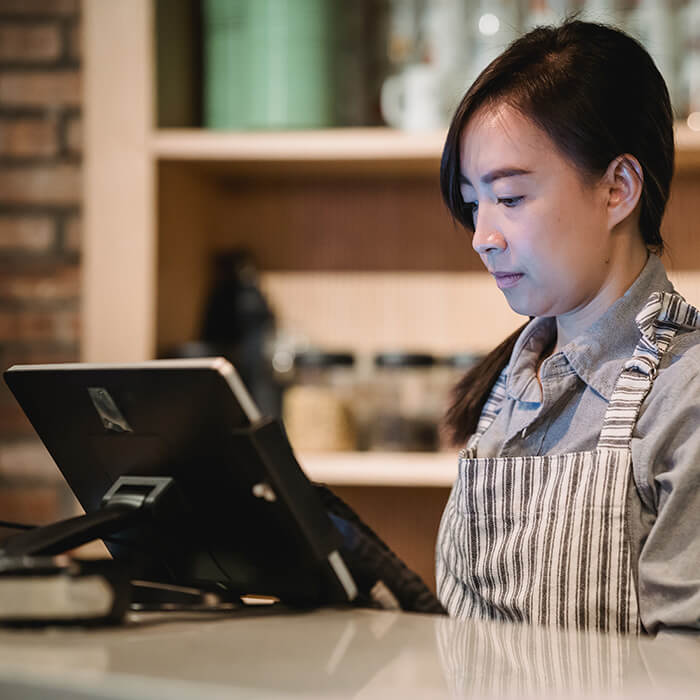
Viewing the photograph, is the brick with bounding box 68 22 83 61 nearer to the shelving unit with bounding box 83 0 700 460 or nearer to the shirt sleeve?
the shelving unit with bounding box 83 0 700 460

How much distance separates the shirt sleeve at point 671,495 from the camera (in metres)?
0.79

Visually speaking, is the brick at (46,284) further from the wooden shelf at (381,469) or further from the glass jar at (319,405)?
the wooden shelf at (381,469)

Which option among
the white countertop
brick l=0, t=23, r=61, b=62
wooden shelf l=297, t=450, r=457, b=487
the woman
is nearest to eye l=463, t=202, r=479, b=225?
the woman

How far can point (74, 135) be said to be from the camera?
178cm

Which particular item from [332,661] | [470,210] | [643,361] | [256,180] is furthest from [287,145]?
[332,661]

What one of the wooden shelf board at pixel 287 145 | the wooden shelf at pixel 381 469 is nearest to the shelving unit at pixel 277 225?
the wooden shelf board at pixel 287 145

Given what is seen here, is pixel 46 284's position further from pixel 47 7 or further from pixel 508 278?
pixel 508 278

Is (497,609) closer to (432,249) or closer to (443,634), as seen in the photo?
(443,634)

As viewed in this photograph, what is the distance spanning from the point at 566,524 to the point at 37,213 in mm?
1295

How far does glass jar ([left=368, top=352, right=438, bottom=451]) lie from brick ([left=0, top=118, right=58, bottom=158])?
76cm

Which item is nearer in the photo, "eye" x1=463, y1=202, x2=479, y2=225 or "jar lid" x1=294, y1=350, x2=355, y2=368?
"eye" x1=463, y1=202, x2=479, y2=225

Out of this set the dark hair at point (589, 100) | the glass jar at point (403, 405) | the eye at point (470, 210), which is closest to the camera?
the dark hair at point (589, 100)

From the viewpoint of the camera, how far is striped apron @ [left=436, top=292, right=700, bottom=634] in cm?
85

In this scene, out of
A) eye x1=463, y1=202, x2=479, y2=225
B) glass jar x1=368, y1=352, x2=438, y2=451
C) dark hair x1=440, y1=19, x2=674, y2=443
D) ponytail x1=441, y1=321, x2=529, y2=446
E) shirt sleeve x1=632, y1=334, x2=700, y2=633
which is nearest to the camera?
shirt sleeve x1=632, y1=334, x2=700, y2=633
